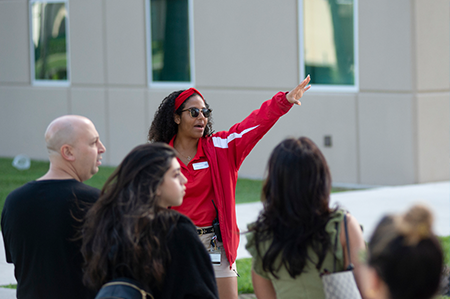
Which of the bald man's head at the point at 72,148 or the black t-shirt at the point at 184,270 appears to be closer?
the black t-shirt at the point at 184,270

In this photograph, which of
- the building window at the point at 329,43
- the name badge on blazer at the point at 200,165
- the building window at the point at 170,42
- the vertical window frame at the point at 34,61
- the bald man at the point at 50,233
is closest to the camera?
the bald man at the point at 50,233

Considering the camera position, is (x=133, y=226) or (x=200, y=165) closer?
(x=133, y=226)

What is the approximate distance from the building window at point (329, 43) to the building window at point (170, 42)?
2.75 m

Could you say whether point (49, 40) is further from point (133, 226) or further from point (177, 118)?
point (133, 226)

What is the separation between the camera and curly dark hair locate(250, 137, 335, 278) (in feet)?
7.97

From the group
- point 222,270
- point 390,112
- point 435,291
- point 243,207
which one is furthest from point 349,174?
point 435,291

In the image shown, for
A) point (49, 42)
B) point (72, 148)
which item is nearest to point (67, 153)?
point (72, 148)

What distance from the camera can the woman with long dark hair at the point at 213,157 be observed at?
3.79 m

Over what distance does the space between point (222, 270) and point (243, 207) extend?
5.20 m

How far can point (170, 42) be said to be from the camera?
1391 centimetres

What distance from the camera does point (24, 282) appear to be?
9.12 feet

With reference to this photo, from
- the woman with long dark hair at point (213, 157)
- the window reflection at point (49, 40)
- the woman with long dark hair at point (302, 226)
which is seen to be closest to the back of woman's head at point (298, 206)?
the woman with long dark hair at point (302, 226)

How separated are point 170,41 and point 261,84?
281 cm

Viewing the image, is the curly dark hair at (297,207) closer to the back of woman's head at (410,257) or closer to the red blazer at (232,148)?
the back of woman's head at (410,257)
